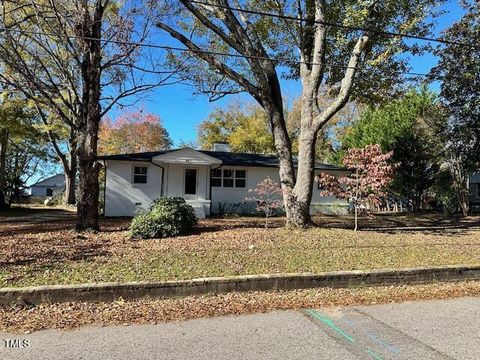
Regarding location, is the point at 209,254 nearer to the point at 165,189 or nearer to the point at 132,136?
the point at 165,189

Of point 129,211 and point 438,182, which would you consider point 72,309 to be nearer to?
point 129,211

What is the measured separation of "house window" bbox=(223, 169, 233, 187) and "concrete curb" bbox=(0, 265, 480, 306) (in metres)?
13.9

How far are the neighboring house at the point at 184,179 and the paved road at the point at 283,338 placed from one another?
13201mm

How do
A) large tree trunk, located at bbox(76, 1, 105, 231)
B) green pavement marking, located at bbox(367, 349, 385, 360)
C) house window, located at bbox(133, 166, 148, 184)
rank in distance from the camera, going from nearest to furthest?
green pavement marking, located at bbox(367, 349, 385, 360) < large tree trunk, located at bbox(76, 1, 105, 231) < house window, located at bbox(133, 166, 148, 184)

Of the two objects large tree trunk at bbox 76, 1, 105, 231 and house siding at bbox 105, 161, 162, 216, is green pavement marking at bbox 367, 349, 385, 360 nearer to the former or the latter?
large tree trunk at bbox 76, 1, 105, 231

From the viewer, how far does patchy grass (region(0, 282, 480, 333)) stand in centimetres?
482

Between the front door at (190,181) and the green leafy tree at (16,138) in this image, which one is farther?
the green leafy tree at (16,138)

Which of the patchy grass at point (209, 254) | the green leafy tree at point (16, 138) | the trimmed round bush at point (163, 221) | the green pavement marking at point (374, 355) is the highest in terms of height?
the green leafy tree at point (16, 138)

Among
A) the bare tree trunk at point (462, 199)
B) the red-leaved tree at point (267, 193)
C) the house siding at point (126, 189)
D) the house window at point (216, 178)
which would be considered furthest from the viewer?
the bare tree trunk at point (462, 199)

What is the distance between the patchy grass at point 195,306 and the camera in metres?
4.82

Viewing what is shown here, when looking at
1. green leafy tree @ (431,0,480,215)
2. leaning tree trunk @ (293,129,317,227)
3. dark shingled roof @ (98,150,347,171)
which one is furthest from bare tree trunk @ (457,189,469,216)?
leaning tree trunk @ (293,129,317,227)

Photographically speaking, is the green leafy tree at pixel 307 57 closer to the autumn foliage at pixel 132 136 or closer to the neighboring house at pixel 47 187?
the autumn foliage at pixel 132 136

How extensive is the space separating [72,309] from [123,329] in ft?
3.47

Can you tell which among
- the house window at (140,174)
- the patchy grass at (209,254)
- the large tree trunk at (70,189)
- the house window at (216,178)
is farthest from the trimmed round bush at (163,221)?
the large tree trunk at (70,189)
